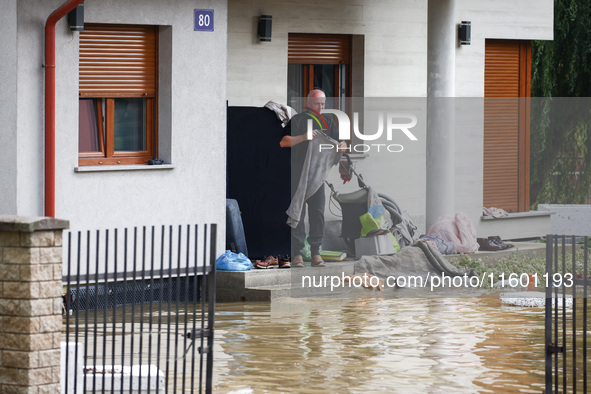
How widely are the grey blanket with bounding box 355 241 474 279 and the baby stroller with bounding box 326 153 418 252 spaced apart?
18cm

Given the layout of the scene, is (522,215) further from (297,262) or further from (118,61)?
(118,61)

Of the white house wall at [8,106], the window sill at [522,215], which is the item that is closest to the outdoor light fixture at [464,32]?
the window sill at [522,215]

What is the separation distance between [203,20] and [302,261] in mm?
3398

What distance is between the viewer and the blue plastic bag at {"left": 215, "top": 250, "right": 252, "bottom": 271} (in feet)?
50.7

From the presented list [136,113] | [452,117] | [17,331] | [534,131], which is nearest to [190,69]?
[136,113]

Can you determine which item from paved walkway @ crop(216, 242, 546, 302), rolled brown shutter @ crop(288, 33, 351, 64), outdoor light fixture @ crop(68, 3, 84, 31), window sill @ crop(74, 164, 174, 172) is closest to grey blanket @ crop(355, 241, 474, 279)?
paved walkway @ crop(216, 242, 546, 302)

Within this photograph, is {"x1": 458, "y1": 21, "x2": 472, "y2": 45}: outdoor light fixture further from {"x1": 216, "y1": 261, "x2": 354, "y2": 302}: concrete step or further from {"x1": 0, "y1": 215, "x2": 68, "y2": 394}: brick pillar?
{"x1": 0, "y1": 215, "x2": 68, "y2": 394}: brick pillar

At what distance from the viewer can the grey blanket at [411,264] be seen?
54.8 feet

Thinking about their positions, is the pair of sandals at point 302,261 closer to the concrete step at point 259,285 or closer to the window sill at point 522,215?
the concrete step at point 259,285

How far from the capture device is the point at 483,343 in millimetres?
12406

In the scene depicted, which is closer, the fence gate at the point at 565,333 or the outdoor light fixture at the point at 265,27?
the fence gate at the point at 565,333

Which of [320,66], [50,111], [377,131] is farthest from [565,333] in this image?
[320,66]

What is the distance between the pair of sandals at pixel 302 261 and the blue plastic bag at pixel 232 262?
2.86 feet

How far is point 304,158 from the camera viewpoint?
16.7 m
